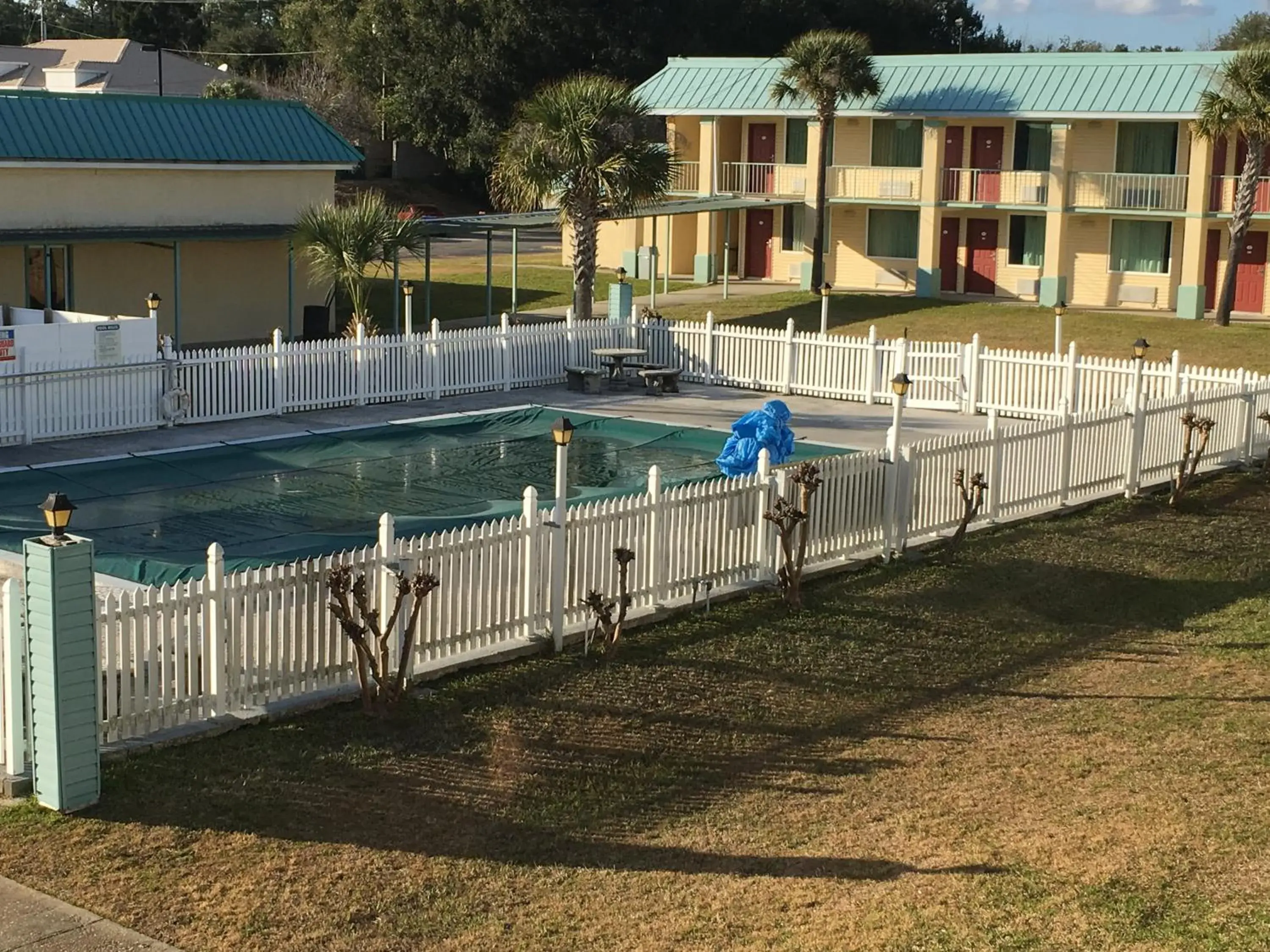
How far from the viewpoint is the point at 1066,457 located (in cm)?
1756

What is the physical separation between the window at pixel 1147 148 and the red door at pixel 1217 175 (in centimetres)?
101

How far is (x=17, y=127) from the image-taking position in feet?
92.5

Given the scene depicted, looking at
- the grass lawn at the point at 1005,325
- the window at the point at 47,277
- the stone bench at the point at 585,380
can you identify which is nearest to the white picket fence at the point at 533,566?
the stone bench at the point at 585,380

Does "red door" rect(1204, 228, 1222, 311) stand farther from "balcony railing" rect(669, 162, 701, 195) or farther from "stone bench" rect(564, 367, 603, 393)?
"stone bench" rect(564, 367, 603, 393)

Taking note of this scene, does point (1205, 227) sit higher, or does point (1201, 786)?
point (1205, 227)

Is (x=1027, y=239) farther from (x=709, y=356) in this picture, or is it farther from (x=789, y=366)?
(x=789, y=366)

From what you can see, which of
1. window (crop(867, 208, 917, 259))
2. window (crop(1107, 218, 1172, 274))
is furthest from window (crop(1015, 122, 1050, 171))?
window (crop(867, 208, 917, 259))

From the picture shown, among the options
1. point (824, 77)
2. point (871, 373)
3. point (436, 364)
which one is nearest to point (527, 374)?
point (436, 364)

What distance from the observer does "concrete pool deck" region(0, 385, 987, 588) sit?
20.7 m

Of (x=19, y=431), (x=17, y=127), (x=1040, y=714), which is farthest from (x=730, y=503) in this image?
(x=17, y=127)

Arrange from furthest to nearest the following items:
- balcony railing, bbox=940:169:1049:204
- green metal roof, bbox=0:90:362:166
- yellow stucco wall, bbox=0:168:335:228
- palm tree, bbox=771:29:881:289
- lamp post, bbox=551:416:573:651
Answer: balcony railing, bbox=940:169:1049:204 < palm tree, bbox=771:29:881:289 < yellow stucco wall, bbox=0:168:335:228 < green metal roof, bbox=0:90:362:166 < lamp post, bbox=551:416:573:651

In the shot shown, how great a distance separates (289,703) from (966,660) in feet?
17.1

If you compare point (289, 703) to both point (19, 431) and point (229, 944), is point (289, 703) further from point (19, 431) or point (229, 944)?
point (19, 431)

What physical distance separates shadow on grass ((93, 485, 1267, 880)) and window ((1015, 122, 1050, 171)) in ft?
88.1
